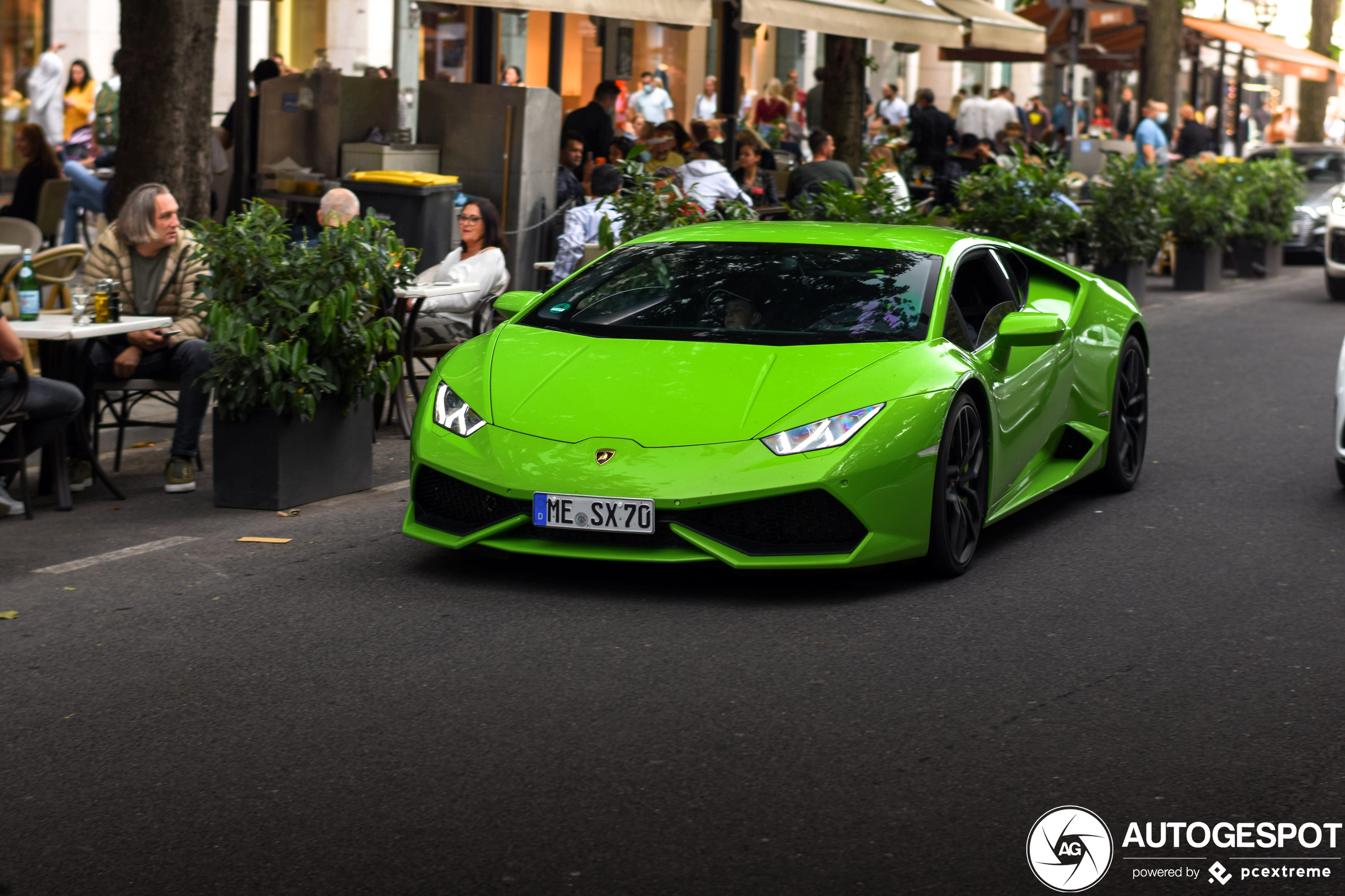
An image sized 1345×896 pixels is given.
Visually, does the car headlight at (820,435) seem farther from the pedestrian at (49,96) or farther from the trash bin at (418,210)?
the pedestrian at (49,96)

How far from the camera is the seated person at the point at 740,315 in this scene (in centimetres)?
689

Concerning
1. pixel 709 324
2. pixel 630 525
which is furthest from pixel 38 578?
pixel 709 324

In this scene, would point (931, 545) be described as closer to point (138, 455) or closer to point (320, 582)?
point (320, 582)

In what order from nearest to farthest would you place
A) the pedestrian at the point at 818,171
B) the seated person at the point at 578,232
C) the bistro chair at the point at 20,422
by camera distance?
the bistro chair at the point at 20,422 → the seated person at the point at 578,232 → the pedestrian at the point at 818,171

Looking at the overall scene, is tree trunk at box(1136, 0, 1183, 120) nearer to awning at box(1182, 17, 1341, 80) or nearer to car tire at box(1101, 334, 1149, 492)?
awning at box(1182, 17, 1341, 80)

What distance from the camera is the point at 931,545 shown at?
6418 millimetres

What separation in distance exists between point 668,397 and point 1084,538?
209 cm

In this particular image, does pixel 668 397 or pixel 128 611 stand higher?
pixel 668 397

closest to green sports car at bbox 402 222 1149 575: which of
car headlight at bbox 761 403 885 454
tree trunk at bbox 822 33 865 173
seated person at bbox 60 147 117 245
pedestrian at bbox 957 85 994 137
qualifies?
car headlight at bbox 761 403 885 454

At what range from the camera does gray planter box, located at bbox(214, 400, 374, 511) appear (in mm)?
7730

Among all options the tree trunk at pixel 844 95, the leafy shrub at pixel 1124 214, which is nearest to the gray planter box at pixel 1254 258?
the leafy shrub at pixel 1124 214

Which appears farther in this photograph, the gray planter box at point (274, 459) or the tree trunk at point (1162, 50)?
the tree trunk at point (1162, 50)

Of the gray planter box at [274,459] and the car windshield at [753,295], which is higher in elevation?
the car windshield at [753,295]

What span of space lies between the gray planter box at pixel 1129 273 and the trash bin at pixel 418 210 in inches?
283
